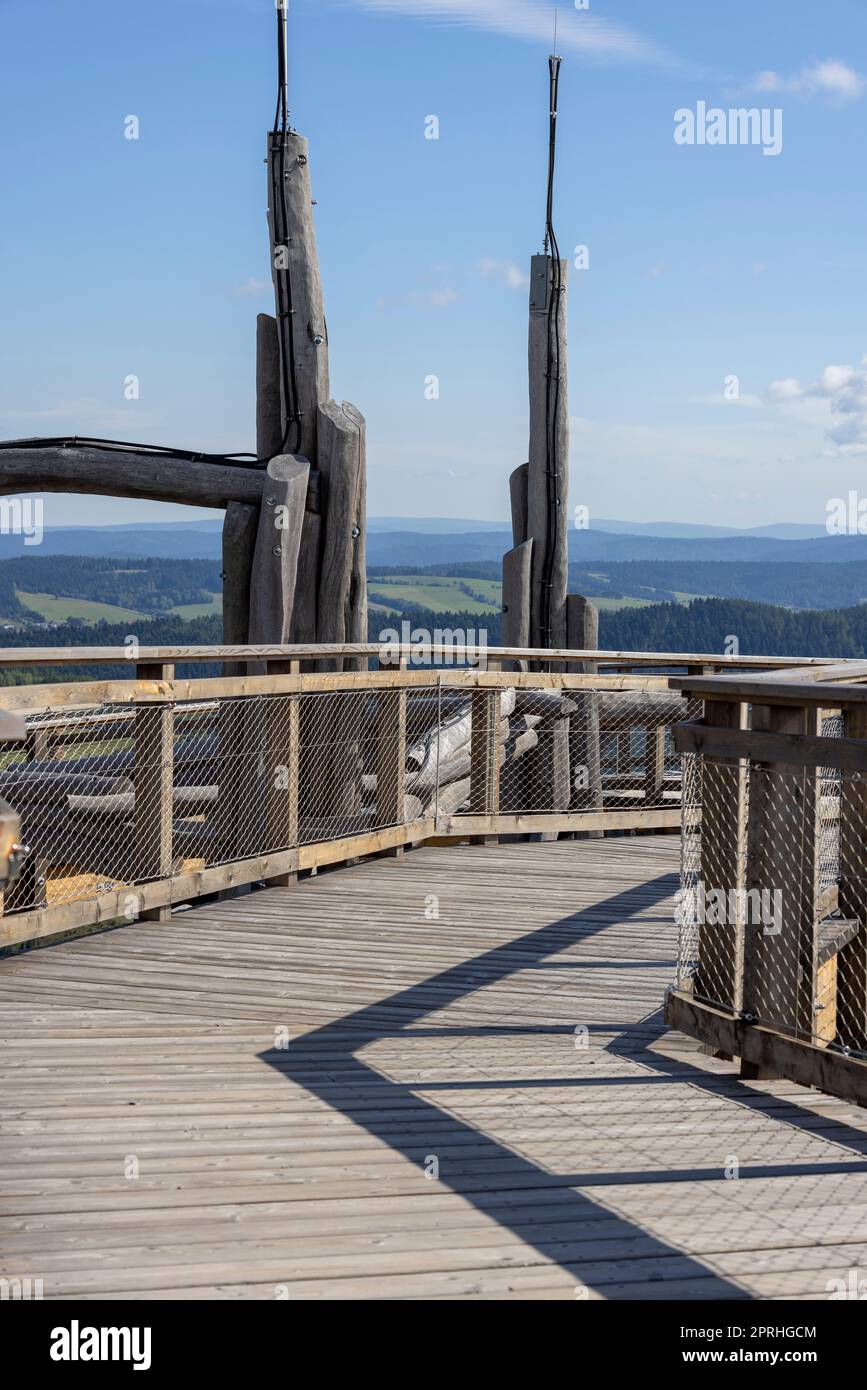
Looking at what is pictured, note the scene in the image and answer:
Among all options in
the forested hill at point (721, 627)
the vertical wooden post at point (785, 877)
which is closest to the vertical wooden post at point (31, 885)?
the vertical wooden post at point (785, 877)

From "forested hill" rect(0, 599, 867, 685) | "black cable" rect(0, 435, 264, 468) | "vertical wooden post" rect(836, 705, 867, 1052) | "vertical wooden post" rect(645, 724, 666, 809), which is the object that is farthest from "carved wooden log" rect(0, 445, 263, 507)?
"forested hill" rect(0, 599, 867, 685)

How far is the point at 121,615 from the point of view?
64875 mm

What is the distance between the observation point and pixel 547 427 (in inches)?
404

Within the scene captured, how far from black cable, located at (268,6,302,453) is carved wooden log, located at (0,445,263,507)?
0.47 meters

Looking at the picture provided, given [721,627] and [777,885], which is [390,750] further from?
[721,627]

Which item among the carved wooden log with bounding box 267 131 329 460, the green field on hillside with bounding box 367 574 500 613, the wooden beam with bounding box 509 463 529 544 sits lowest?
the wooden beam with bounding box 509 463 529 544

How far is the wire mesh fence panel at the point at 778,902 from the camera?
4.37 meters

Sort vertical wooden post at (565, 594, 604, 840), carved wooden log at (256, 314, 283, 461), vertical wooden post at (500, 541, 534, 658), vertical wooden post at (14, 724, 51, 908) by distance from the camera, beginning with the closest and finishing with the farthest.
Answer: vertical wooden post at (14, 724, 51, 908) → carved wooden log at (256, 314, 283, 461) → vertical wooden post at (565, 594, 604, 840) → vertical wooden post at (500, 541, 534, 658)

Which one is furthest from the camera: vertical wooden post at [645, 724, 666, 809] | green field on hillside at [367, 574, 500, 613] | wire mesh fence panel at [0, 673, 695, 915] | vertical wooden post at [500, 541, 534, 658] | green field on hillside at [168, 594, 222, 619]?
green field on hillside at [367, 574, 500, 613]

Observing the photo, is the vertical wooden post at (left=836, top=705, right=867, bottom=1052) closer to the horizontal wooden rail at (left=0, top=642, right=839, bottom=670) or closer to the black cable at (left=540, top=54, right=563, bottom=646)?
the horizontal wooden rail at (left=0, top=642, right=839, bottom=670)

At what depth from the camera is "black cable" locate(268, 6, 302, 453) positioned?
8.09 metres

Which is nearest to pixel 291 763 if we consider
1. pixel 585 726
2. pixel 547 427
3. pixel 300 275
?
pixel 300 275

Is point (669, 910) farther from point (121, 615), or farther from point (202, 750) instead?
point (121, 615)

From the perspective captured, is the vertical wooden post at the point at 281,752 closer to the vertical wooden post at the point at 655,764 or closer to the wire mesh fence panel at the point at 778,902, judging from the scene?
the wire mesh fence panel at the point at 778,902
